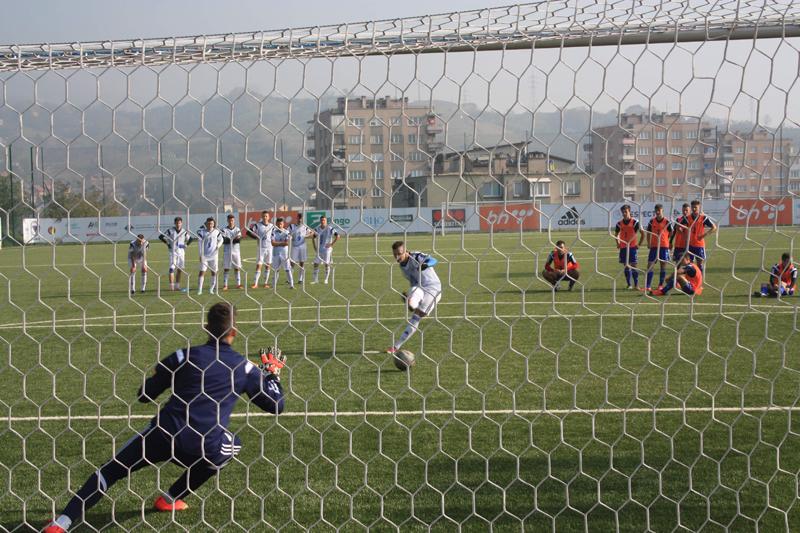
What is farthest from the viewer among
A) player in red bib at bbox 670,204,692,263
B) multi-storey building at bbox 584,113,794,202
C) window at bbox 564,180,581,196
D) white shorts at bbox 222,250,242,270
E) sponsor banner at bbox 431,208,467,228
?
white shorts at bbox 222,250,242,270

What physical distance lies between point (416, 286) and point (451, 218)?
5.78m

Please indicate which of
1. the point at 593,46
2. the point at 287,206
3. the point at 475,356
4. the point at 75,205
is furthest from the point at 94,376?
the point at 593,46

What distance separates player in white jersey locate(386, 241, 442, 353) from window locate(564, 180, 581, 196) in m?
5.36

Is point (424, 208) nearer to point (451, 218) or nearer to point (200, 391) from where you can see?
point (451, 218)

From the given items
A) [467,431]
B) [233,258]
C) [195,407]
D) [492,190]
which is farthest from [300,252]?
[492,190]

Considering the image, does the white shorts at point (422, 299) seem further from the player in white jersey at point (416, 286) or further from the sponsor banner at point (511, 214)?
the sponsor banner at point (511, 214)

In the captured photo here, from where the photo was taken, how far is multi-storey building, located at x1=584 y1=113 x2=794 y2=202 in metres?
3.41

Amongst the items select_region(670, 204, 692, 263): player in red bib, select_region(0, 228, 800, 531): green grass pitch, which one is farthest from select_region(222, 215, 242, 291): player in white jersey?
select_region(670, 204, 692, 263): player in red bib

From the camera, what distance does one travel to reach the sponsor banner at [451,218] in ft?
12.4

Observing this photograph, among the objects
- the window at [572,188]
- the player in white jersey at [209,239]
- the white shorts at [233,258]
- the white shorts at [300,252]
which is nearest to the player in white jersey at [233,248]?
the white shorts at [233,258]

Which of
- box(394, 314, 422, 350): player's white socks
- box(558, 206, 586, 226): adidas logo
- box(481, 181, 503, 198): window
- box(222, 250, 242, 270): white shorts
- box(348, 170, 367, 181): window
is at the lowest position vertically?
box(394, 314, 422, 350): player's white socks

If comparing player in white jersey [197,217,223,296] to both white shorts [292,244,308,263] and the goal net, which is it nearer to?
the goal net

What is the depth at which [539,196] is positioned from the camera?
3590 millimetres

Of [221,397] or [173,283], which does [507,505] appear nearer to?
[221,397]
